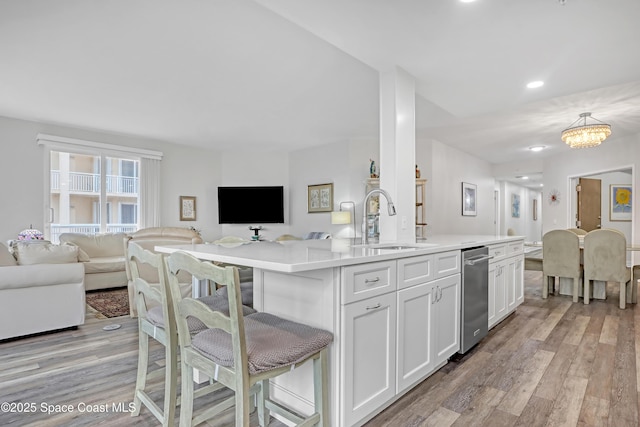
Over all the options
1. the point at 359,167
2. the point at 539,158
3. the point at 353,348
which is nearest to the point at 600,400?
the point at 353,348

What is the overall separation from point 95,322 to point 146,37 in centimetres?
275

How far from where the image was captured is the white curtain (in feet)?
20.3

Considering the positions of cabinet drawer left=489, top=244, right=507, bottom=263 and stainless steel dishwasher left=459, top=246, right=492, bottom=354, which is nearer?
stainless steel dishwasher left=459, top=246, right=492, bottom=354

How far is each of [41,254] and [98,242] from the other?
8.78ft

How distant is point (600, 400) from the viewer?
198 cm

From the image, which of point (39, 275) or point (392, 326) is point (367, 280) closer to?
point (392, 326)

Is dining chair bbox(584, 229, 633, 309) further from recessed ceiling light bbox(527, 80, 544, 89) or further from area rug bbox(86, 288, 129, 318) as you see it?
area rug bbox(86, 288, 129, 318)

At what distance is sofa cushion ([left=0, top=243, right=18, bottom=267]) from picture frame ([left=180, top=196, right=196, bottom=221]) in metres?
3.66

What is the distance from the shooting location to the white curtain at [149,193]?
620cm

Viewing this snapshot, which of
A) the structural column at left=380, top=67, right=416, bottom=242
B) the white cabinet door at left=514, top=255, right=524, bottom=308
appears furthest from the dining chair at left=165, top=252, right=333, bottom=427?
the white cabinet door at left=514, top=255, right=524, bottom=308

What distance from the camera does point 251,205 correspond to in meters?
7.23

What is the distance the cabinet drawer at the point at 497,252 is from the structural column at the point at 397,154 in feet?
2.26

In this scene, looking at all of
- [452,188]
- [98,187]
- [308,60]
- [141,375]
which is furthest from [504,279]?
[98,187]

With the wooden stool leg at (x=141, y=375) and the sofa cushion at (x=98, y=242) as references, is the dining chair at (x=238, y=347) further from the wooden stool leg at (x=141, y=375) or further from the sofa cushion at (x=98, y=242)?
the sofa cushion at (x=98, y=242)
